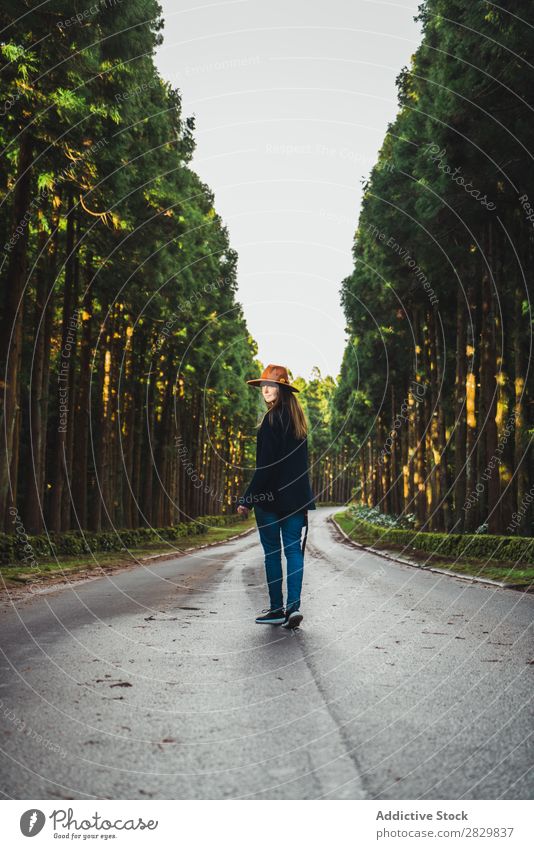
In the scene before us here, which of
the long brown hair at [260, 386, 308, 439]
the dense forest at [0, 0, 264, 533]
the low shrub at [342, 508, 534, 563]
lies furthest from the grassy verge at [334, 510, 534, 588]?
the dense forest at [0, 0, 264, 533]

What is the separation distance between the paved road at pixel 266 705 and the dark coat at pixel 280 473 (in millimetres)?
1077

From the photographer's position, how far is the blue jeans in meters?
5.72

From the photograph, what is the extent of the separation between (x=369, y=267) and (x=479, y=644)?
22.3 m

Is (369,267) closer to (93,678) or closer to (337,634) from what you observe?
(337,634)

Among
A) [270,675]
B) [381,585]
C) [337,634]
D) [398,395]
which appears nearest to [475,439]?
[381,585]

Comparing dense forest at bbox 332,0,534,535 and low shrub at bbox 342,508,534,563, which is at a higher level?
dense forest at bbox 332,0,534,535

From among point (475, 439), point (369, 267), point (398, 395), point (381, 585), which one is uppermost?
point (369, 267)

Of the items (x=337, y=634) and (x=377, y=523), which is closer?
(x=337, y=634)

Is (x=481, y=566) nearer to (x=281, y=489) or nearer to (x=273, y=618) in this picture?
(x=273, y=618)

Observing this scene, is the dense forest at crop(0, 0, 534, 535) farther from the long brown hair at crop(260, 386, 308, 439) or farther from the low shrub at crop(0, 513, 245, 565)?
the long brown hair at crop(260, 386, 308, 439)

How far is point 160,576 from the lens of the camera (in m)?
11.9

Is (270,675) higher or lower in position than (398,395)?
lower

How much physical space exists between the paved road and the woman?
437 millimetres

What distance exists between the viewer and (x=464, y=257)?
62.2 feet
